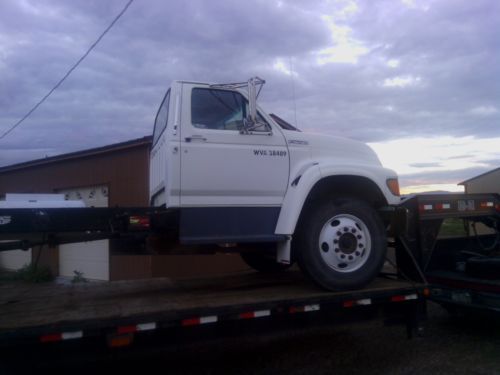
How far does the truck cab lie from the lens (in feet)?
15.7

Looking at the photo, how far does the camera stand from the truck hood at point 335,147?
5.29 meters

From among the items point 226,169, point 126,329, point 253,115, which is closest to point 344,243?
point 226,169

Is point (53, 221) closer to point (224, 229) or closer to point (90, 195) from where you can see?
point (224, 229)

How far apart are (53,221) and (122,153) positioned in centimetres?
832

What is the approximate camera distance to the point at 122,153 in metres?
12.5

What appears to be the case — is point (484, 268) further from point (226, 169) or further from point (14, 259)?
point (14, 259)

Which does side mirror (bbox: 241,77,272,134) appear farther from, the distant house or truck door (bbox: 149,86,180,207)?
the distant house

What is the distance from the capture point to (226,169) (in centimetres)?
488

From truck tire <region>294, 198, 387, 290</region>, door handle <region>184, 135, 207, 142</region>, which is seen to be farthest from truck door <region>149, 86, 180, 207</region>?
truck tire <region>294, 198, 387, 290</region>

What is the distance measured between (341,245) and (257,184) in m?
1.06

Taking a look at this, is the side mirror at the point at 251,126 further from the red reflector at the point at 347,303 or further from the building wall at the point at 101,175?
the building wall at the point at 101,175

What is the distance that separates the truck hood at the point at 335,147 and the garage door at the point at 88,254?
8.28 meters

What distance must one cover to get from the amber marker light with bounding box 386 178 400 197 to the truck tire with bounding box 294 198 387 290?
1.40ft

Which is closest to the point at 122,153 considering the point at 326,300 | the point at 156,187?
the point at 156,187
